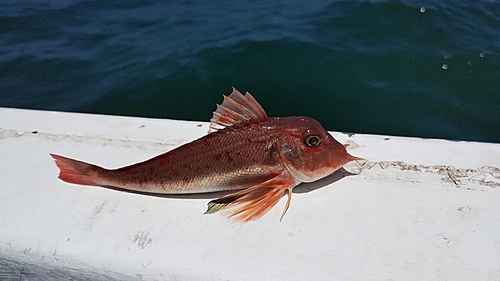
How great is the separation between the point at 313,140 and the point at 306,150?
55 mm

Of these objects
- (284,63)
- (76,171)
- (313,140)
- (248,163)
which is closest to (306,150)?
(313,140)

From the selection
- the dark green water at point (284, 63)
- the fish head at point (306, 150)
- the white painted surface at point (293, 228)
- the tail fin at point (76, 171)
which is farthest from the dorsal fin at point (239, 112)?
the dark green water at point (284, 63)

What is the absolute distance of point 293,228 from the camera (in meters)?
1.63

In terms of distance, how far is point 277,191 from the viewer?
1.75 meters

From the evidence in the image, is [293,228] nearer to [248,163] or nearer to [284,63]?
[248,163]

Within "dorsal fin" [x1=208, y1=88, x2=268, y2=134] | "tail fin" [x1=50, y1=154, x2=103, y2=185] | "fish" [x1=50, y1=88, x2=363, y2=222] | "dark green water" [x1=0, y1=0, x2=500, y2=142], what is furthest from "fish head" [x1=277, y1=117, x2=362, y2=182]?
"dark green water" [x1=0, y1=0, x2=500, y2=142]

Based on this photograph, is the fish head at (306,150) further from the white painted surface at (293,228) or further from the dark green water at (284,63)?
the dark green water at (284,63)

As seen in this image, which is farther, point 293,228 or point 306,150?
point 306,150

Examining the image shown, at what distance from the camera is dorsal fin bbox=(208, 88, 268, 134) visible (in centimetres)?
181

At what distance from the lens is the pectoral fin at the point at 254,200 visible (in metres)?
1.70

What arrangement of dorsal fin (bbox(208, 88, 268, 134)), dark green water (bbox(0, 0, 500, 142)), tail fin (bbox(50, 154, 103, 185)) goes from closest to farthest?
dorsal fin (bbox(208, 88, 268, 134)), tail fin (bbox(50, 154, 103, 185)), dark green water (bbox(0, 0, 500, 142))

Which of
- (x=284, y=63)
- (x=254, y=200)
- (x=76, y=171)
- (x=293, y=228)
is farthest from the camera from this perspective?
(x=284, y=63)

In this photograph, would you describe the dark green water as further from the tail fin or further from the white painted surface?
the tail fin

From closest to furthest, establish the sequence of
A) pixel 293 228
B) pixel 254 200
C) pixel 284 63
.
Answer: pixel 293 228
pixel 254 200
pixel 284 63
